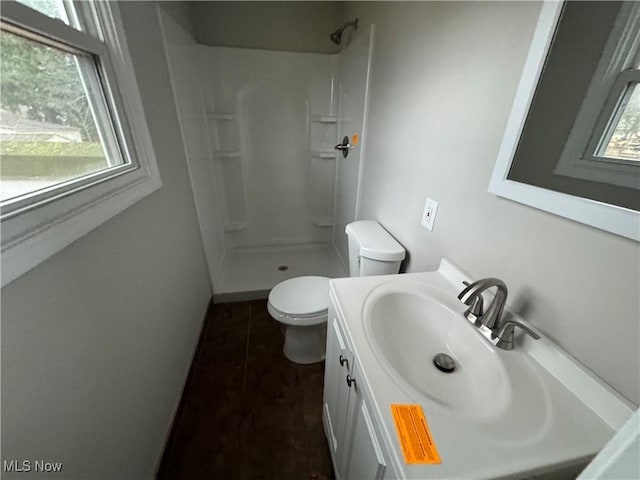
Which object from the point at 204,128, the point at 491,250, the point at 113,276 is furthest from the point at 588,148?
the point at 204,128

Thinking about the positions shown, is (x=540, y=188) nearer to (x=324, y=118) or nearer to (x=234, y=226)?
(x=324, y=118)

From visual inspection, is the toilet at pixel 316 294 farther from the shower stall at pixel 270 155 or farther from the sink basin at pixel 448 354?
the shower stall at pixel 270 155

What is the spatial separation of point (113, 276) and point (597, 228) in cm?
129

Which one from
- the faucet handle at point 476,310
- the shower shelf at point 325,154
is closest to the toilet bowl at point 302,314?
the faucet handle at point 476,310

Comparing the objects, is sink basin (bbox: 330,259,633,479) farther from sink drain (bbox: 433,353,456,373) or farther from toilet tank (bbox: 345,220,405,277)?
toilet tank (bbox: 345,220,405,277)

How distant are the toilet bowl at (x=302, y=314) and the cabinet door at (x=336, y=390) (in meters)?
0.35


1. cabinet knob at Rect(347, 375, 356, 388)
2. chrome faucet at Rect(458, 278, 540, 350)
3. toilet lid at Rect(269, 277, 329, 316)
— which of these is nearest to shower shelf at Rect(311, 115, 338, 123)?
toilet lid at Rect(269, 277, 329, 316)

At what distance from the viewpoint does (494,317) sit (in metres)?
0.68

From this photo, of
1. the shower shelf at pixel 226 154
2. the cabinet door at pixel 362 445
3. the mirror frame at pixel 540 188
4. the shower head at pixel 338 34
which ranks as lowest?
the cabinet door at pixel 362 445

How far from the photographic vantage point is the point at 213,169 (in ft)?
7.23

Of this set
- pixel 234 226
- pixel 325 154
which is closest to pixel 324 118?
pixel 325 154

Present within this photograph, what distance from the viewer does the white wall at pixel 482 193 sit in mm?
519

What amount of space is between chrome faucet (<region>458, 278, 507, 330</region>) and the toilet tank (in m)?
0.50

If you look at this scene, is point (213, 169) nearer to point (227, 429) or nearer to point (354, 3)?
point (354, 3)
